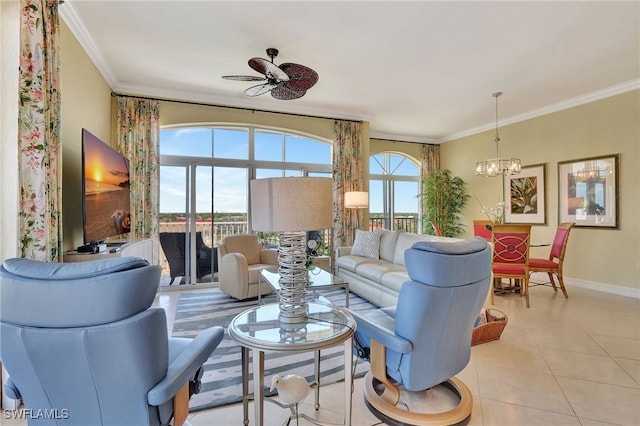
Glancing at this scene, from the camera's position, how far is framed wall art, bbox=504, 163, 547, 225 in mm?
5270

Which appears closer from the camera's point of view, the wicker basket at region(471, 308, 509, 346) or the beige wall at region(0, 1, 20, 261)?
the beige wall at region(0, 1, 20, 261)

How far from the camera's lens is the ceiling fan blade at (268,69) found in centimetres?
283

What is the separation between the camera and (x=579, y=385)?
2076 millimetres

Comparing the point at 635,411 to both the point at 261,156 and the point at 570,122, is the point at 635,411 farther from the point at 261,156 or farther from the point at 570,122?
the point at 261,156

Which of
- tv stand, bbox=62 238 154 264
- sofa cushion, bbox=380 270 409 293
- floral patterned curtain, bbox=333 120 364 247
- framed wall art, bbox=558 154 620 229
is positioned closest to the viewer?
tv stand, bbox=62 238 154 264

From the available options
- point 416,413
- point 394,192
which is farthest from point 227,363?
point 394,192

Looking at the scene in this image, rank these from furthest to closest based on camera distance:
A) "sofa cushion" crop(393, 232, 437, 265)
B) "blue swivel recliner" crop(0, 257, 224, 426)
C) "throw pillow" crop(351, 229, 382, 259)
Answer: "throw pillow" crop(351, 229, 382, 259), "sofa cushion" crop(393, 232, 437, 265), "blue swivel recliner" crop(0, 257, 224, 426)

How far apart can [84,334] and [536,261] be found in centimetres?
517

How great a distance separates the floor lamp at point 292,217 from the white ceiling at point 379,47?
200 cm

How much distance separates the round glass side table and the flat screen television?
5.89 ft

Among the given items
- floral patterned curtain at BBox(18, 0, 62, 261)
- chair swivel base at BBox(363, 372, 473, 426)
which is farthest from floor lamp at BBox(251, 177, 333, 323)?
floral patterned curtain at BBox(18, 0, 62, 261)

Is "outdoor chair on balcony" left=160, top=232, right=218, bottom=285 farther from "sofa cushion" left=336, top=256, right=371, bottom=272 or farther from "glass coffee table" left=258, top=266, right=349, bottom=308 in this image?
"sofa cushion" left=336, top=256, right=371, bottom=272

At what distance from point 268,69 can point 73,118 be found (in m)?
1.97

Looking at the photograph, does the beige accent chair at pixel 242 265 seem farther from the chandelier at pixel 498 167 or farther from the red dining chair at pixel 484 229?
the chandelier at pixel 498 167
